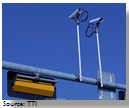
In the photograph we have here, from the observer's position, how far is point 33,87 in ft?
25.9

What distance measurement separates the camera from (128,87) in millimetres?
11094

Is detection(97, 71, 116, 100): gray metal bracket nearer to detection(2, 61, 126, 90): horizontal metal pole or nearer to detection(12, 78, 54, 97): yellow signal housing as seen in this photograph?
detection(2, 61, 126, 90): horizontal metal pole

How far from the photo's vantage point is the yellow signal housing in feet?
25.4

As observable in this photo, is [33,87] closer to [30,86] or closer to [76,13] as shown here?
[30,86]

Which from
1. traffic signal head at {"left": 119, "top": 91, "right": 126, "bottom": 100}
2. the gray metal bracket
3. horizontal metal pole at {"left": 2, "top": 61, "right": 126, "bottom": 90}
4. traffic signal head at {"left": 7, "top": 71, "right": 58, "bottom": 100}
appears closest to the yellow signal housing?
traffic signal head at {"left": 7, "top": 71, "right": 58, "bottom": 100}

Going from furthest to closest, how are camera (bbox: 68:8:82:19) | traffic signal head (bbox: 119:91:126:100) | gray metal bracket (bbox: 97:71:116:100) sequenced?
1. traffic signal head (bbox: 119:91:126:100)
2. camera (bbox: 68:8:82:19)
3. gray metal bracket (bbox: 97:71:116:100)

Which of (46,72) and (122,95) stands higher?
(46,72)

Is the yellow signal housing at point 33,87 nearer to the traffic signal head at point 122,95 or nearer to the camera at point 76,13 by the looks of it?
the camera at point 76,13

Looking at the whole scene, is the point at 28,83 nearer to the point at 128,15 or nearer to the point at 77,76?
the point at 77,76

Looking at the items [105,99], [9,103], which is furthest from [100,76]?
[9,103]

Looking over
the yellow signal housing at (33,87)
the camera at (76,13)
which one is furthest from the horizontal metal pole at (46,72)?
the camera at (76,13)

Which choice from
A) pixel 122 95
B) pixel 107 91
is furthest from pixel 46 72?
pixel 122 95

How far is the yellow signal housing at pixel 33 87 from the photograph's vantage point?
7.75 m

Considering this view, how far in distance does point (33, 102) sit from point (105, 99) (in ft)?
7.17
